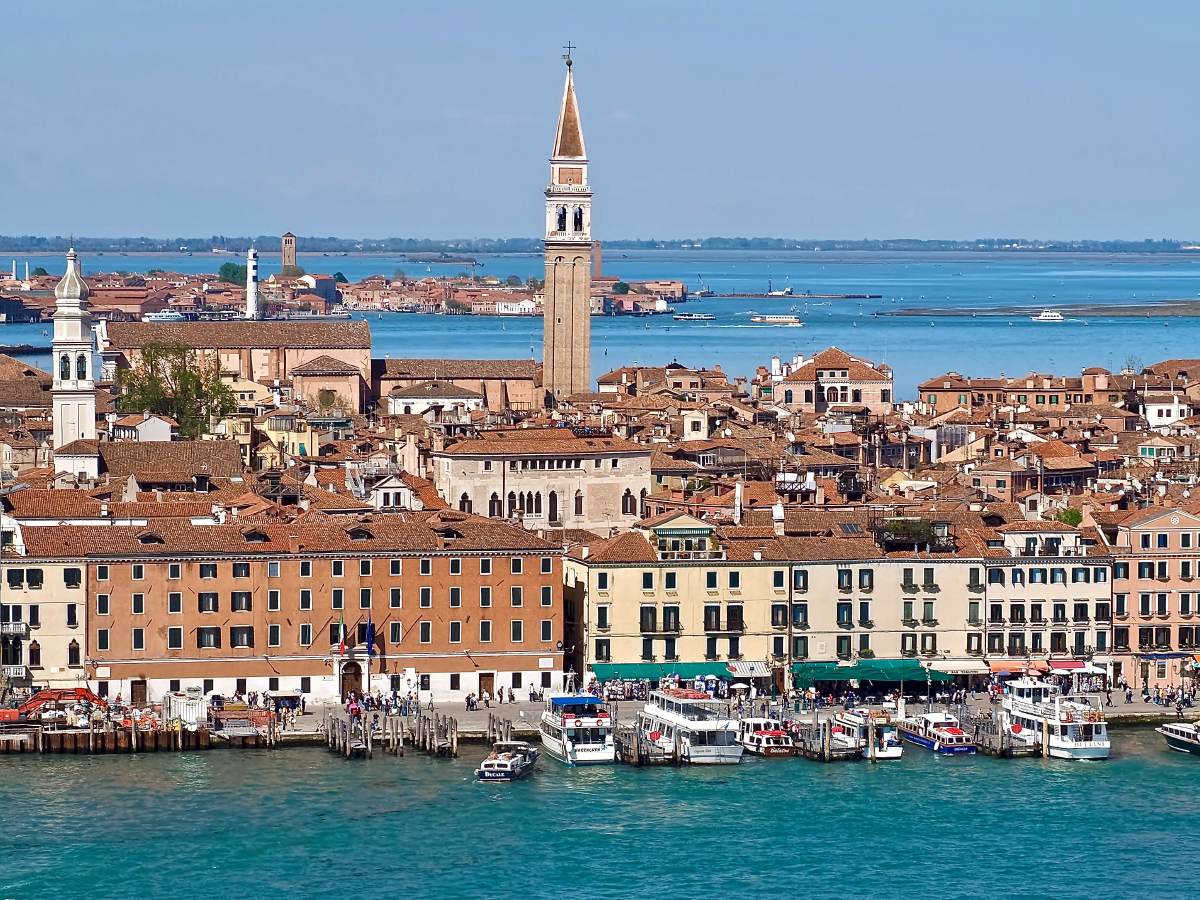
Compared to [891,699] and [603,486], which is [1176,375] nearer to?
[603,486]

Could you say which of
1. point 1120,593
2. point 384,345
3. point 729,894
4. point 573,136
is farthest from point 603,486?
point 384,345

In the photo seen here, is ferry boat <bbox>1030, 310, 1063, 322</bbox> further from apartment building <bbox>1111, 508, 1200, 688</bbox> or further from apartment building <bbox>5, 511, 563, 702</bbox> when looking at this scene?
apartment building <bbox>5, 511, 563, 702</bbox>

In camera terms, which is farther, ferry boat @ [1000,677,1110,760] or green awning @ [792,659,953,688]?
green awning @ [792,659,953,688]

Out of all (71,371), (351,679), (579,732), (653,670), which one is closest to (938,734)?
(653,670)

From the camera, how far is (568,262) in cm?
7794

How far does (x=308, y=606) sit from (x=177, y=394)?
29.6m

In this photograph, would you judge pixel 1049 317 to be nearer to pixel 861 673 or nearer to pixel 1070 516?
pixel 1070 516

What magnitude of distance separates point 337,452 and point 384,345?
278 feet

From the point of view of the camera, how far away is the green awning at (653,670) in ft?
116

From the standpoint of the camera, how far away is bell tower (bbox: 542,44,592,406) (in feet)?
251

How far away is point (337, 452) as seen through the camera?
53188mm

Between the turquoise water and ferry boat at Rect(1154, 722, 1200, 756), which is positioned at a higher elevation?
ferry boat at Rect(1154, 722, 1200, 756)

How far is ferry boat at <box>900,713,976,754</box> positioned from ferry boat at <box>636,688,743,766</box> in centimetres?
239

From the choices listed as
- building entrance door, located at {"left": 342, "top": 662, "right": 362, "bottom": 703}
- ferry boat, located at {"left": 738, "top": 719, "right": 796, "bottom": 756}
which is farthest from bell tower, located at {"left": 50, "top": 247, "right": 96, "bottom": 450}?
ferry boat, located at {"left": 738, "top": 719, "right": 796, "bottom": 756}
